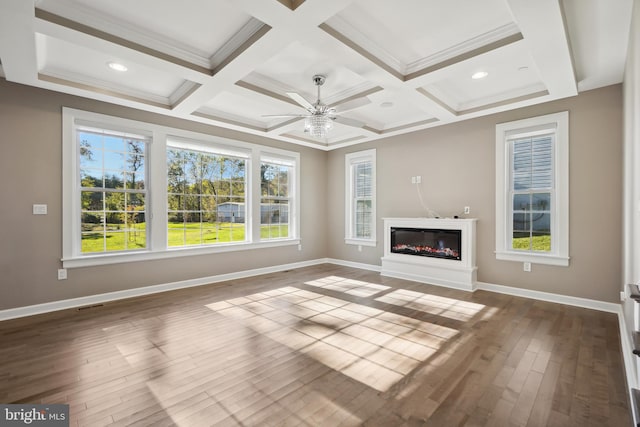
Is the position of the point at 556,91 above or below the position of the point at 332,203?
above

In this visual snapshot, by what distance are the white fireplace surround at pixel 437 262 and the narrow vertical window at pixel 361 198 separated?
27.0 inches

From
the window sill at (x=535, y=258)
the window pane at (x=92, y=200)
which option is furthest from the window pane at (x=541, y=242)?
the window pane at (x=92, y=200)

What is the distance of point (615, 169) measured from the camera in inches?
142

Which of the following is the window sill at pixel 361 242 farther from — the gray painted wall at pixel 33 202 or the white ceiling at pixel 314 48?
the gray painted wall at pixel 33 202

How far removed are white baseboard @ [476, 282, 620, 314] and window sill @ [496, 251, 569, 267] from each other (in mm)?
428

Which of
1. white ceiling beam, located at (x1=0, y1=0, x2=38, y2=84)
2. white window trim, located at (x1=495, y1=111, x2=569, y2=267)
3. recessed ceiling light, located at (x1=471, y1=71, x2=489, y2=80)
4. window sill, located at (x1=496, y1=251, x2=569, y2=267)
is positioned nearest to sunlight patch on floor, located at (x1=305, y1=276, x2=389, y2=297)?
window sill, located at (x1=496, y1=251, x2=569, y2=267)

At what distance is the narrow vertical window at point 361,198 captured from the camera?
630 centimetres

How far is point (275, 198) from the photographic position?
626cm

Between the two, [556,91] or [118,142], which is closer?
[556,91]

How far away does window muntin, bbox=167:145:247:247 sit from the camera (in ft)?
15.9

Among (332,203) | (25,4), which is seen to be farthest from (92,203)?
(332,203)

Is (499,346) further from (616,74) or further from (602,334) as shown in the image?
(616,74)

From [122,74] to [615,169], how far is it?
605 centimetres

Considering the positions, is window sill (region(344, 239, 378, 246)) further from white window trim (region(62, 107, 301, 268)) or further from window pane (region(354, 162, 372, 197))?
white window trim (region(62, 107, 301, 268))
